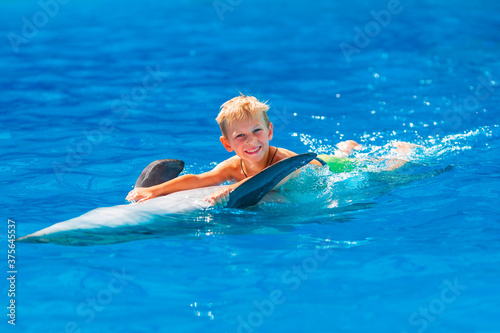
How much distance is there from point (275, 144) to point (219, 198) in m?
2.02

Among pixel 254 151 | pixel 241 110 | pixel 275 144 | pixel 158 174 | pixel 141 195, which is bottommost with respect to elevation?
pixel 141 195

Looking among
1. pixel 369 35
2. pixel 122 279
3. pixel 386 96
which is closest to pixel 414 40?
pixel 369 35

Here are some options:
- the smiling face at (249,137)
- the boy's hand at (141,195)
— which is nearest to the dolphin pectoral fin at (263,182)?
the smiling face at (249,137)

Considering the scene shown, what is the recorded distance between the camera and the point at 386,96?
7.61 meters

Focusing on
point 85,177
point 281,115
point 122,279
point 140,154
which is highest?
point 281,115

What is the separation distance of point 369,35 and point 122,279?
7.90 metres

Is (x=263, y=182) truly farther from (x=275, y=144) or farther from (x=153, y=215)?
(x=275, y=144)

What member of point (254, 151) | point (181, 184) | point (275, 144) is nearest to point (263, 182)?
point (254, 151)

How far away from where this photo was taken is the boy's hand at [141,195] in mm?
4625

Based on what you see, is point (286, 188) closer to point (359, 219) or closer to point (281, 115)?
point (359, 219)

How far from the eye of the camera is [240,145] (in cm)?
451

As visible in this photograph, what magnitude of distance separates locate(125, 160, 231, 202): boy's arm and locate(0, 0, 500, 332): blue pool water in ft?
1.25

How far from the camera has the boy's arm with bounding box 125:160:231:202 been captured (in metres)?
4.66

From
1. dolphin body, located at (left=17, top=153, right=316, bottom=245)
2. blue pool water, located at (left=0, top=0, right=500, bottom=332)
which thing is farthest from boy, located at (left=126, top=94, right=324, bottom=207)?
Answer: blue pool water, located at (left=0, top=0, right=500, bottom=332)
